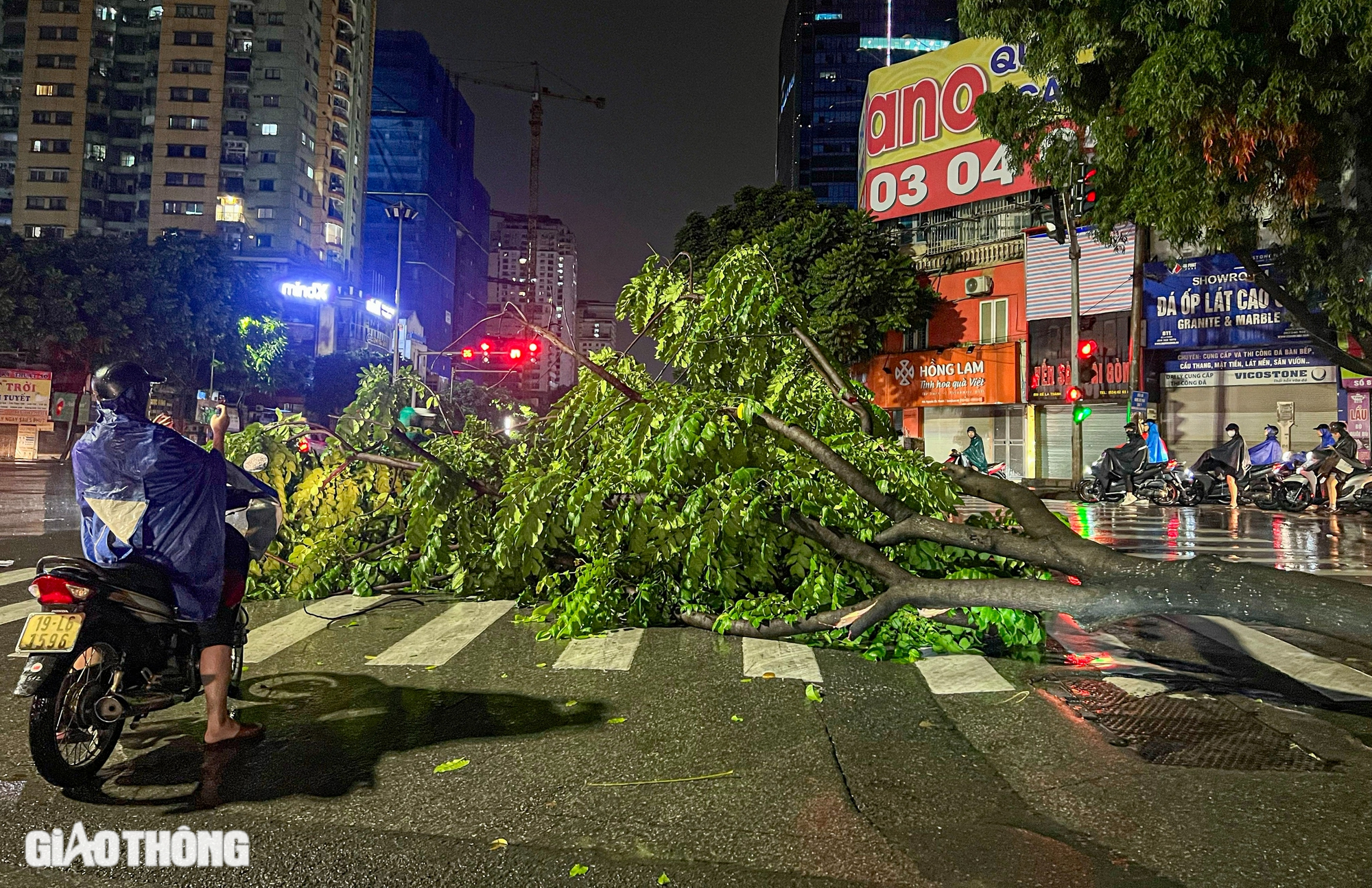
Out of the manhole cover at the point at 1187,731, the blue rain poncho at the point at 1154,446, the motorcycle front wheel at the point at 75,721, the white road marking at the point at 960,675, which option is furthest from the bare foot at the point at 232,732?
the blue rain poncho at the point at 1154,446

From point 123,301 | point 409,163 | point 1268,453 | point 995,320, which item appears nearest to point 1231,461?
point 1268,453

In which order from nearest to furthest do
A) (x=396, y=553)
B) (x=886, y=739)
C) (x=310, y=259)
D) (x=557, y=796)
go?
(x=557, y=796) → (x=886, y=739) → (x=396, y=553) → (x=310, y=259)

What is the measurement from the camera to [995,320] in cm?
3456

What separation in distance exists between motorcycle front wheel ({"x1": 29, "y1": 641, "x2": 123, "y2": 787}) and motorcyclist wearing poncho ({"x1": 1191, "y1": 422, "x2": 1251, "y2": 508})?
74.9 ft

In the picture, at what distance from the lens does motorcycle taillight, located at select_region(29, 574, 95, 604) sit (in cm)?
355

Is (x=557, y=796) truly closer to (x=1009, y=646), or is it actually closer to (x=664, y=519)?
(x=664, y=519)

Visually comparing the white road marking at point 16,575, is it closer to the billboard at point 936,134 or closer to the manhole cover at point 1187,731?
the manhole cover at point 1187,731

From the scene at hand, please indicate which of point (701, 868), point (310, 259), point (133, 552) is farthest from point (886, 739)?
point (310, 259)

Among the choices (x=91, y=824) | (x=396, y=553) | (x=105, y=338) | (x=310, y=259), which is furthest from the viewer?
(x=310, y=259)

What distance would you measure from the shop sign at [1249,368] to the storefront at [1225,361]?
0.07 feet

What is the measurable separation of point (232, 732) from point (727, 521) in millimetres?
3206

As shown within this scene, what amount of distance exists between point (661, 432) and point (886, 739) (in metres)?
2.96

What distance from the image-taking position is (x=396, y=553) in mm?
8695

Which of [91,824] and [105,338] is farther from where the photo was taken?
[105,338]
